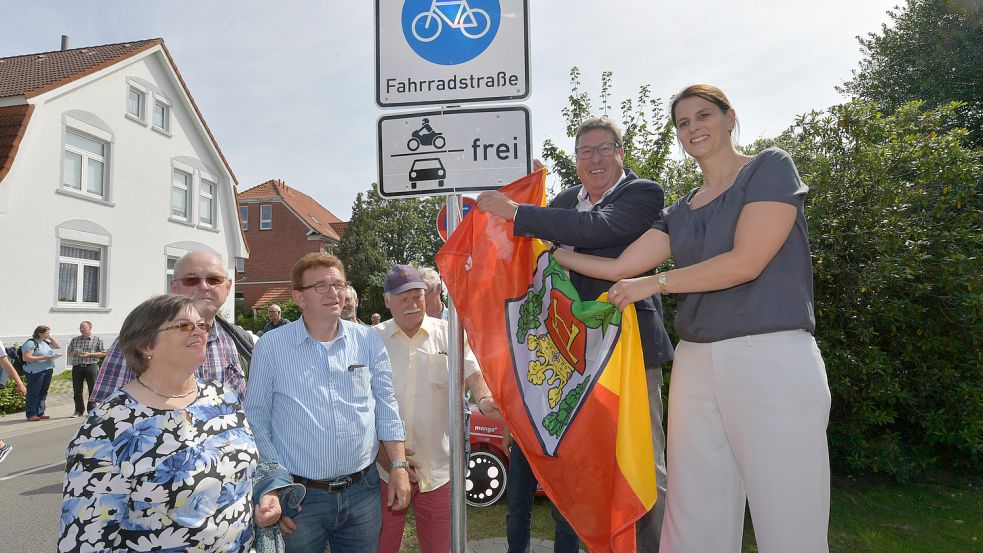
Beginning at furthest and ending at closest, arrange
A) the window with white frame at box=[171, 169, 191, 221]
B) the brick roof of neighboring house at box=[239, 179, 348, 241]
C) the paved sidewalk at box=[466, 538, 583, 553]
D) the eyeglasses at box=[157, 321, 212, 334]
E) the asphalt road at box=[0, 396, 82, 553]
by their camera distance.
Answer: the brick roof of neighboring house at box=[239, 179, 348, 241], the window with white frame at box=[171, 169, 191, 221], the asphalt road at box=[0, 396, 82, 553], the paved sidewalk at box=[466, 538, 583, 553], the eyeglasses at box=[157, 321, 212, 334]

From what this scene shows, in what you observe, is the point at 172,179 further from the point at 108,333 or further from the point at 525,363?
the point at 525,363

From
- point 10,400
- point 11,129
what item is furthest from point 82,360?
point 11,129

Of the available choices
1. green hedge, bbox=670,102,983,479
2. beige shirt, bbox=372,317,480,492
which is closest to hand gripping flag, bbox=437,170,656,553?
beige shirt, bbox=372,317,480,492

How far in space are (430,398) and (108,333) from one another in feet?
62.1

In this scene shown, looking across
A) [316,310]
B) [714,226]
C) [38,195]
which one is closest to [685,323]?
[714,226]

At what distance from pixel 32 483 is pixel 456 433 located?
6.94 m

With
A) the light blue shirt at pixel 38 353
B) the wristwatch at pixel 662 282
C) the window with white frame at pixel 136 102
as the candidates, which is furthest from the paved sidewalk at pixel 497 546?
the window with white frame at pixel 136 102

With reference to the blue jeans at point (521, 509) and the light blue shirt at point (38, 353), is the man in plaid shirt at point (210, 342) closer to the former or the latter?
the blue jeans at point (521, 509)

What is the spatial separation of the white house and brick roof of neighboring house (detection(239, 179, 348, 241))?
19414 millimetres

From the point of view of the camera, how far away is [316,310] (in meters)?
2.91

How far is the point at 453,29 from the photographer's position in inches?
112

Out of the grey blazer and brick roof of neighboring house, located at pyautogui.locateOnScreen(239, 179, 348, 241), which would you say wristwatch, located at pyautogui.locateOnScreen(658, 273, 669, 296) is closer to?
the grey blazer

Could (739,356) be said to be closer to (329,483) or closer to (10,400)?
(329,483)

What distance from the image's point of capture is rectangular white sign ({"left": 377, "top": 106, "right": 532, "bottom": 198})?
9.08 ft
